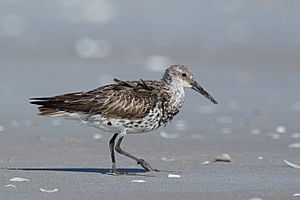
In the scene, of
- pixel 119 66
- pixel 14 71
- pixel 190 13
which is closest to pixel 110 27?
pixel 190 13

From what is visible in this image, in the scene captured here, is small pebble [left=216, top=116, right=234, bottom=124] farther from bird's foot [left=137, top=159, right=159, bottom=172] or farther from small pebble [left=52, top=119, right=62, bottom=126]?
bird's foot [left=137, top=159, right=159, bottom=172]

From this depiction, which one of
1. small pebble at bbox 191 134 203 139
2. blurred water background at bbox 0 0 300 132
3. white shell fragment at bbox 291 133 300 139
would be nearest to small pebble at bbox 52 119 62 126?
blurred water background at bbox 0 0 300 132

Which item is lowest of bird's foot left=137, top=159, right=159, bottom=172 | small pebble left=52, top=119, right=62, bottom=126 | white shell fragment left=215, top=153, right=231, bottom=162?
bird's foot left=137, top=159, right=159, bottom=172

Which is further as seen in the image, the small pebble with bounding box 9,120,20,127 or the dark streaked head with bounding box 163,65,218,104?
the small pebble with bounding box 9,120,20,127

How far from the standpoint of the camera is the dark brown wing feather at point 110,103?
8867 mm

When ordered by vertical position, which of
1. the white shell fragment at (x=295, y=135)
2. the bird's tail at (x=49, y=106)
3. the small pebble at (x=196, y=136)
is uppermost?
the white shell fragment at (x=295, y=135)

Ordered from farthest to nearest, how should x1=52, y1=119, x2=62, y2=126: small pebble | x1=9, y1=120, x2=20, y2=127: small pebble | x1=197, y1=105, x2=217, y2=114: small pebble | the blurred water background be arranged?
the blurred water background, x1=197, y1=105, x2=217, y2=114: small pebble, x1=52, y1=119, x2=62, y2=126: small pebble, x1=9, y1=120, x2=20, y2=127: small pebble

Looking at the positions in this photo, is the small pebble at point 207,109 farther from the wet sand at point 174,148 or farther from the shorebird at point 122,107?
the shorebird at point 122,107

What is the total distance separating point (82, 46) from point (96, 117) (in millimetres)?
11893

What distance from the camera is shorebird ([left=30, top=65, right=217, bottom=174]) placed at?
886 cm

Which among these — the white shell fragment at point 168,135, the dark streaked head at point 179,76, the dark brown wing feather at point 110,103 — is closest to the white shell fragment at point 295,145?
the white shell fragment at point 168,135

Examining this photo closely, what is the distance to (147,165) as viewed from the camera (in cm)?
888

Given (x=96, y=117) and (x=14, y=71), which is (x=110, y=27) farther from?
(x=96, y=117)

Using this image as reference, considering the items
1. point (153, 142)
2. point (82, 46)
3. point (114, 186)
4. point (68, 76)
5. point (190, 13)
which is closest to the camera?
point (114, 186)
